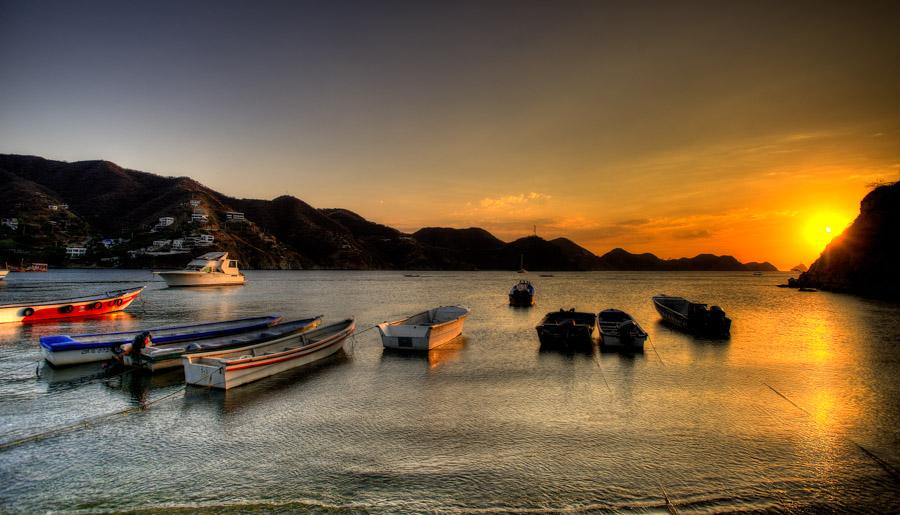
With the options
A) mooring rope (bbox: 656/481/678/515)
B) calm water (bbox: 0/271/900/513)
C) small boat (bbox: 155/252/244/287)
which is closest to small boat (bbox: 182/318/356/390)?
calm water (bbox: 0/271/900/513)

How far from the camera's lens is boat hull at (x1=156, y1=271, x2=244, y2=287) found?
86.5m

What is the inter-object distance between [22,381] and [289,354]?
9720 mm

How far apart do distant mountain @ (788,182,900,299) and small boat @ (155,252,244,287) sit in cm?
12140

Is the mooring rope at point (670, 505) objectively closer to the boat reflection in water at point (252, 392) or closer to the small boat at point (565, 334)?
the boat reflection in water at point (252, 392)

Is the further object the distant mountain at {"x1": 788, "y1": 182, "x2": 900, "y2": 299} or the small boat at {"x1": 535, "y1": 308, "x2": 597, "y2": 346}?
the distant mountain at {"x1": 788, "y1": 182, "x2": 900, "y2": 299}

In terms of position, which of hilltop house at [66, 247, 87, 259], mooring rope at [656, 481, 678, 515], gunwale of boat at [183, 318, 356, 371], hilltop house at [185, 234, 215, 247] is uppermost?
hilltop house at [185, 234, 215, 247]

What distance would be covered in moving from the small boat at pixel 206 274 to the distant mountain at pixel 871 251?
121 metres

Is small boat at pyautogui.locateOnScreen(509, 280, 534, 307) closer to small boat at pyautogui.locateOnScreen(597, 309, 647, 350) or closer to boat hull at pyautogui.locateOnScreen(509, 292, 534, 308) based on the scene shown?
boat hull at pyautogui.locateOnScreen(509, 292, 534, 308)

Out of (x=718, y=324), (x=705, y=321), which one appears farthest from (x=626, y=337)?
(x=718, y=324)

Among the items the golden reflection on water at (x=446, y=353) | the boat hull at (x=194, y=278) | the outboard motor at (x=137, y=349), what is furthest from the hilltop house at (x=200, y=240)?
the outboard motor at (x=137, y=349)

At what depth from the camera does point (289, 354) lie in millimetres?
18844

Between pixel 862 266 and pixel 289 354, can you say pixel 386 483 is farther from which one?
pixel 862 266

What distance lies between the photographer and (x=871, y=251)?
265 ft

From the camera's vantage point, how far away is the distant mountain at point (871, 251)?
75.8m
